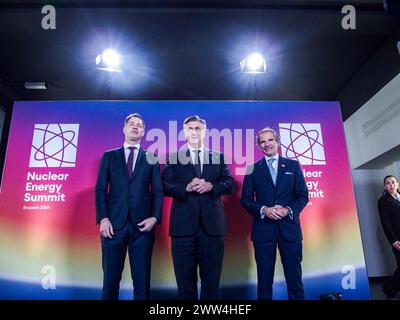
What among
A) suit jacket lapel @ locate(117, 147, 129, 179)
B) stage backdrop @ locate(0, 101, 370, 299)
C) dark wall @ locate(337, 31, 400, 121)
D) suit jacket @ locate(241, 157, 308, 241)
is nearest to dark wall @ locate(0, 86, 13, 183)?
stage backdrop @ locate(0, 101, 370, 299)

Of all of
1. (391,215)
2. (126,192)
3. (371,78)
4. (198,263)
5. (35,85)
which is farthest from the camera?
(35,85)

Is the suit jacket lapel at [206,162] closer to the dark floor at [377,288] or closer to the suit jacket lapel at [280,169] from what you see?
the suit jacket lapel at [280,169]

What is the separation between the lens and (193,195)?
3.07m

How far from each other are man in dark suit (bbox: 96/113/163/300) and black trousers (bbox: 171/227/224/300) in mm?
275

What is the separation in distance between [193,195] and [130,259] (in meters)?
0.78

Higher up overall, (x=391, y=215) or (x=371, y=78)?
(x=371, y=78)

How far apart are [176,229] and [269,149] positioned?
1236 millimetres

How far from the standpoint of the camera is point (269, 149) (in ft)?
11.3

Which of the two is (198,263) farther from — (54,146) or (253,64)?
(253,64)

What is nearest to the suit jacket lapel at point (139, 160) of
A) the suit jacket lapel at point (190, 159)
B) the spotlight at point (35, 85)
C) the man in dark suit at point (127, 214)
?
the man in dark suit at point (127, 214)

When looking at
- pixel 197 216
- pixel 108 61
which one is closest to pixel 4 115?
pixel 108 61

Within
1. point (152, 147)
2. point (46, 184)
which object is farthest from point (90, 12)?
point (46, 184)

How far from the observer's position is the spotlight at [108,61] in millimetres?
4219

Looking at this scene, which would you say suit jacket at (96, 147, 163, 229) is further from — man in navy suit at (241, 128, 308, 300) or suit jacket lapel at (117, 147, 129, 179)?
man in navy suit at (241, 128, 308, 300)
